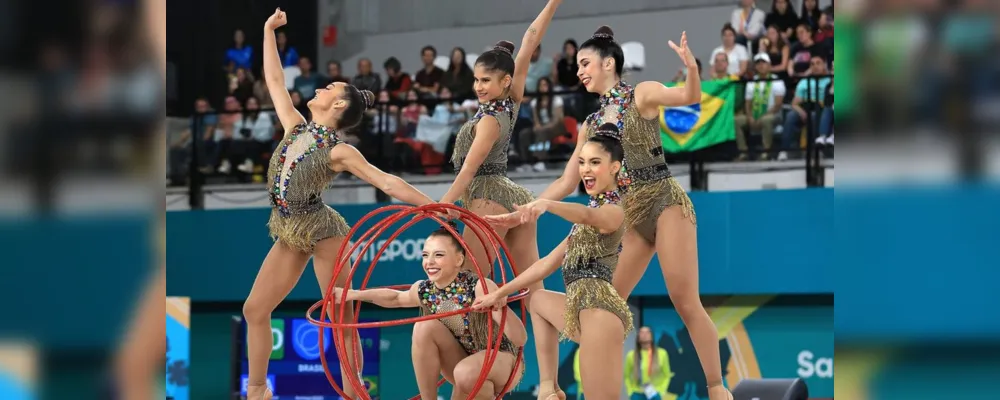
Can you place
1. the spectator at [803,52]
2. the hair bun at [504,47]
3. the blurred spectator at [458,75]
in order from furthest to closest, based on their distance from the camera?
the blurred spectator at [458,75]
the spectator at [803,52]
the hair bun at [504,47]

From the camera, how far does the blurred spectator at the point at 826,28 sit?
830 centimetres

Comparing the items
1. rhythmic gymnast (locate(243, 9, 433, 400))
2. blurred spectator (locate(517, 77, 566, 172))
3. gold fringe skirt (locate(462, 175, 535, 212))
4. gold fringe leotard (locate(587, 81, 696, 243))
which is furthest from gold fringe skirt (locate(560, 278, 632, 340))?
blurred spectator (locate(517, 77, 566, 172))

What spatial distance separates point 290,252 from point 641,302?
5425mm

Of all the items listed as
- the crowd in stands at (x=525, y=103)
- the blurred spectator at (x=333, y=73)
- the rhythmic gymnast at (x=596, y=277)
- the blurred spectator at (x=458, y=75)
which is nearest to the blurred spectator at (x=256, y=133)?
the crowd in stands at (x=525, y=103)

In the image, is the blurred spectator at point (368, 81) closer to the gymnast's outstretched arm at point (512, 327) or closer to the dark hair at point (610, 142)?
the gymnast's outstretched arm at point (512, 327)

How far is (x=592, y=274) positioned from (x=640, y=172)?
491mm

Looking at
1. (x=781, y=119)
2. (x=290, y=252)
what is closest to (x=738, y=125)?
(x=781, y=119)

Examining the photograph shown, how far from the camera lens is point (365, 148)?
946cm

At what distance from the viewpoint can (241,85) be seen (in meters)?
10.5

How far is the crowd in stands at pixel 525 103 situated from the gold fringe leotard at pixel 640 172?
448 centimetres

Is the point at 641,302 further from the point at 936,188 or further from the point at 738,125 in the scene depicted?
the point at 936,188

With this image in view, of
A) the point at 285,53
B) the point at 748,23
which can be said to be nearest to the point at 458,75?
the point at 285,53

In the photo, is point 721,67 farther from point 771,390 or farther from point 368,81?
point 771,390

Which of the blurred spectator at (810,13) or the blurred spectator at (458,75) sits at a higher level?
the blurred spectator at (810,13)
